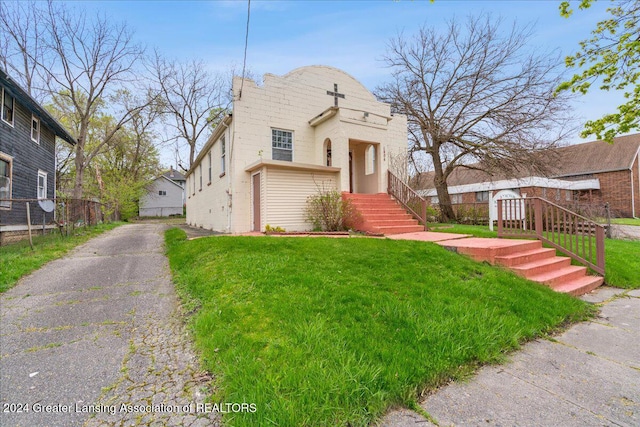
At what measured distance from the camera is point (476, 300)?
3490 mm

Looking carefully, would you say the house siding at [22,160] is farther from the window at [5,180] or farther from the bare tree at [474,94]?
the bare tree at [474,94]

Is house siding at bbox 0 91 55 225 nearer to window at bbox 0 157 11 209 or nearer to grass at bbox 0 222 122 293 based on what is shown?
window at bbox 0 157 11 209

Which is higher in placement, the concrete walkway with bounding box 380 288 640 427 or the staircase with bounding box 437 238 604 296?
the staircase with bounding box 437 238 604 296

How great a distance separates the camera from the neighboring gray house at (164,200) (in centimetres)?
3876

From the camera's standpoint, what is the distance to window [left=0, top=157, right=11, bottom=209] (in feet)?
32.9

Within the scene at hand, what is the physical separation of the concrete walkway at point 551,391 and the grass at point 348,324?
14 centimetres

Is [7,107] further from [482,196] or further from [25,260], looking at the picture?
[482,196]

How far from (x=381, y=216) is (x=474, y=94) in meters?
9.31

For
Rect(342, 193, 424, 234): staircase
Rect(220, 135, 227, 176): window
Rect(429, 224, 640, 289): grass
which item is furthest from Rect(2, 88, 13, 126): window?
Rect(429, 224, 640, 289): grass

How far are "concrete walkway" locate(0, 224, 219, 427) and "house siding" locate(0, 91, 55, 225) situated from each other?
27.5 ft

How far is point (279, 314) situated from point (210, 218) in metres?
11.7

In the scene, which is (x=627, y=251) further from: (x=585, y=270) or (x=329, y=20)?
(x=329, y=20)

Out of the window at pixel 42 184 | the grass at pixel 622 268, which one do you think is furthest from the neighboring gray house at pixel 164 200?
the grass at pixel 622 268

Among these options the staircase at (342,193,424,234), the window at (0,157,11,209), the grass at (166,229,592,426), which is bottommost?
the grass at (166,229,592,426)
